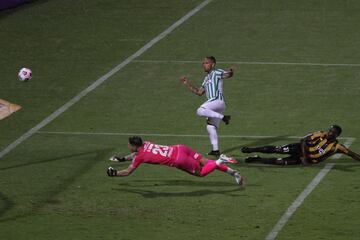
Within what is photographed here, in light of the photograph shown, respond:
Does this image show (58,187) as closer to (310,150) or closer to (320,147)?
(310,150)

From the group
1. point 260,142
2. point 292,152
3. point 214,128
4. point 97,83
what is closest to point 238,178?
point 292,152

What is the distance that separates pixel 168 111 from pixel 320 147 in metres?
6.13

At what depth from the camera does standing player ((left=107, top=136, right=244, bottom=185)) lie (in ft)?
66.2

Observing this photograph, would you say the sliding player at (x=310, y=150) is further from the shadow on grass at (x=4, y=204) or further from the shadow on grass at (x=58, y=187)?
the shadow on grass at (x=4, y=204)

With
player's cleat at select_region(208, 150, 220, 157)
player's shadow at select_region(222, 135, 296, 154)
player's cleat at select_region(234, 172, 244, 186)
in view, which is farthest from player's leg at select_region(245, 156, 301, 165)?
player's cleat at select_region(234, 172, 244, 186)

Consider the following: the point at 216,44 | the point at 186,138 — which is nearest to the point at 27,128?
the point at 186,138

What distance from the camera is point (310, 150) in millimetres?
22219

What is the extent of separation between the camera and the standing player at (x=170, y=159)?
2019 centimetres

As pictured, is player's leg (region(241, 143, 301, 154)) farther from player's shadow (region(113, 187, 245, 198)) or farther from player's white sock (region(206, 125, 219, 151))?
player's shadow (region(113, 187, 245, 198))

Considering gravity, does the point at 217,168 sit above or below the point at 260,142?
above

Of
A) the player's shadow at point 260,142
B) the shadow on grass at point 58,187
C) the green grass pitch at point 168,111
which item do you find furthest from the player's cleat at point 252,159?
the shadow on grass at point 58,187

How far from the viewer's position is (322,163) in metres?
23.0

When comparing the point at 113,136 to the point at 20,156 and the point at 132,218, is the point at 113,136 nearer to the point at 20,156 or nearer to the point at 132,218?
the point at 20,156

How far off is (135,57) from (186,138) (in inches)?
284
